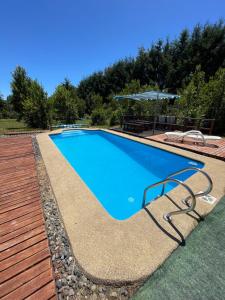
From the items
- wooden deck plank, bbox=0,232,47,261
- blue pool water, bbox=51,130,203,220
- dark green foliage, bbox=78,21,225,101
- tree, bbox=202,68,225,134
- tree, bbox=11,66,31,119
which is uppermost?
dark green foliage, bbox=78,21,225,101

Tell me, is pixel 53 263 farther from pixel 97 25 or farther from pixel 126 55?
pixel 126 55

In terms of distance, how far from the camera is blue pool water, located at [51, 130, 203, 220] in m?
3.87

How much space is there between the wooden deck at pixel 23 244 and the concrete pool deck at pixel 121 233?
36 centimetres

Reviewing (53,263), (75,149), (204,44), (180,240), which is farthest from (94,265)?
(204,44)

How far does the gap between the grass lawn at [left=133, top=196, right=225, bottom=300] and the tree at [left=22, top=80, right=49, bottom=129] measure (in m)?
12.6

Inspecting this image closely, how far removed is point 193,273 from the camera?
5.33 feet

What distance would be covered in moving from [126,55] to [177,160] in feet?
93.9

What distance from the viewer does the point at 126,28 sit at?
51.8 ft

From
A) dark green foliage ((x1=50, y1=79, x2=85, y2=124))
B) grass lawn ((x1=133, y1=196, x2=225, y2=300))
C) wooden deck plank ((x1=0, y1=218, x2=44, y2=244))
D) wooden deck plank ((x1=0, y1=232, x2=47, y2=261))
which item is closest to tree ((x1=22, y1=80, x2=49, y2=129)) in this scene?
dark green foliage ((x1=50, y1=79, x2=85, y2=124))

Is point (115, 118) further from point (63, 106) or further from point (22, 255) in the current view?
point (22, 255)

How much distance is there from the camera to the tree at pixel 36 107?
1127 cm

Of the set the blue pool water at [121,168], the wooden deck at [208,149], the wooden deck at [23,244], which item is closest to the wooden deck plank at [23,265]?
the wooden deck at [23,244]

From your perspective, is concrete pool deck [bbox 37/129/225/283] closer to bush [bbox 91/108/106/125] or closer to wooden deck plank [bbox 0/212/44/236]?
A: wooden deck plank [bbox 0/212/44/236]

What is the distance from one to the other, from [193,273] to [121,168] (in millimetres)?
4081
